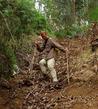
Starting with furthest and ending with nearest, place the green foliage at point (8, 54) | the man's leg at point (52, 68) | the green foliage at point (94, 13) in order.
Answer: the man's leg at point (52, 68) → the green foliage at point (8, 54) → the green foliage at point (94, 13)

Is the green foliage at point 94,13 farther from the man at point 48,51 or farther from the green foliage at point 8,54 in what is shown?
the green foliage at point 8,54

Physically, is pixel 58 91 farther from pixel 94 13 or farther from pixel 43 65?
pixel 94 13

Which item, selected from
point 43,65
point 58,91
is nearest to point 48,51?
point 43,65

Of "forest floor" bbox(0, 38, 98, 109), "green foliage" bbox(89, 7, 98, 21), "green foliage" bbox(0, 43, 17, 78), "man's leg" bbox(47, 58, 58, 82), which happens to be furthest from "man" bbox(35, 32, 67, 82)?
"green foliage" bbox(89, 7, 98, 21)

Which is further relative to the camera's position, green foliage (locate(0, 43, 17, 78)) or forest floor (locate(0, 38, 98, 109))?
green foliage (locate(0, 43, 17, 78))

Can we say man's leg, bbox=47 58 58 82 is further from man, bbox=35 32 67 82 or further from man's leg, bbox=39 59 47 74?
man's leg, bbox=39 59 47 74

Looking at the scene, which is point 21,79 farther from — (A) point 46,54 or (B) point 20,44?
(B) point 20,44

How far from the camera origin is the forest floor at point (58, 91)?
31.3 ft

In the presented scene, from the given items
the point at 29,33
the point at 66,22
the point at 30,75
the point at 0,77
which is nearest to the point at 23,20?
the point at 29,33

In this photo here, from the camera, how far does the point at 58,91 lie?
1052 cm

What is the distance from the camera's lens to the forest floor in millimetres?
9547

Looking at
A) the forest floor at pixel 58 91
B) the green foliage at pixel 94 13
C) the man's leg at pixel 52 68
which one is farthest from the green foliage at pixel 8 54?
the green foliage at pixel 94 13

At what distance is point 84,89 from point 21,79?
2.60 m

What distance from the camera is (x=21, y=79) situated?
40.1 feet
